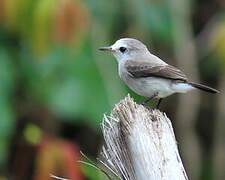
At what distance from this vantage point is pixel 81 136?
7.40 meters

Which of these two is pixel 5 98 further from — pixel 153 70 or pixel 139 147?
pixel 139 147

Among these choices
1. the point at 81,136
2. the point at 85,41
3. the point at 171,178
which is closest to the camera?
the point at 171,178

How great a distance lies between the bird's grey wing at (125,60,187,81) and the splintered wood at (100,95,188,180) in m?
1.34

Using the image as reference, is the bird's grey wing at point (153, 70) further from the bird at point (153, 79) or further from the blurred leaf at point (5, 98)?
the blurred leaf at point (5, 98)

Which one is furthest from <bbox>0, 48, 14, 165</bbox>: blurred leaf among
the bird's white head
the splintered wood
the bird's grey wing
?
the splintered wood

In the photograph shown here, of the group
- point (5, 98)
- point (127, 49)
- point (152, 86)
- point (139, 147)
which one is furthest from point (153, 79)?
point (139, 147)

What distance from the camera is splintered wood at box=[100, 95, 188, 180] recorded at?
9.49 ft

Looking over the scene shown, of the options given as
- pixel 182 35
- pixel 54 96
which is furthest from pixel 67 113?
pixel 182 35

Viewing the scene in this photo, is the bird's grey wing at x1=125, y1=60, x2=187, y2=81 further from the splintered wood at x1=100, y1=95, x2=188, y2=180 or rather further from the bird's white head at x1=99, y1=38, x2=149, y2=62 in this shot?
the splintered wood at x1=100, y1=95, x2=188, y2=180

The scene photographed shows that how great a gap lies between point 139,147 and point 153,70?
5.73 feet

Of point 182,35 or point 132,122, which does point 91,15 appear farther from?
point 132,122

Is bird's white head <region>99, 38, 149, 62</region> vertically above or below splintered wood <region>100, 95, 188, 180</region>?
above

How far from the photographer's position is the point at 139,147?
2.93m

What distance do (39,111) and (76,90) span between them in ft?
4.49
